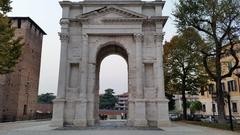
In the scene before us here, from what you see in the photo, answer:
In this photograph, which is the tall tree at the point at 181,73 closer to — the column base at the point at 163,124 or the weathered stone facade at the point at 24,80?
the column base at the point at 163,124

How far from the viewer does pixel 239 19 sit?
2480 centimetres

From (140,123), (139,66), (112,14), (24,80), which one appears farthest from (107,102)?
(140,123)

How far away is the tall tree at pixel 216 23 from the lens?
984 inches

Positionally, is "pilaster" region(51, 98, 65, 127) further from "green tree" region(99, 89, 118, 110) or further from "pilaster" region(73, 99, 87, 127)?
"green tree" region(99, 89, 118, 110)

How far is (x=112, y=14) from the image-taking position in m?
29.6

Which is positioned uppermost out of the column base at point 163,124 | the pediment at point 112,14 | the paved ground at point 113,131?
the pediment at point 112,14

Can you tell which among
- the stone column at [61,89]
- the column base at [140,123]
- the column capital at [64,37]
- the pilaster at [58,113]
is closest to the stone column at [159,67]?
the column base at [140,123]

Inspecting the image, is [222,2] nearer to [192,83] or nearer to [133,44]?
[133,44]

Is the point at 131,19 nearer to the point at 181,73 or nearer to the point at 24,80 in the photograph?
the point at 181,73

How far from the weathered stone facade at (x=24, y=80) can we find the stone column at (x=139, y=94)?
20.2m

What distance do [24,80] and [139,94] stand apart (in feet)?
88.9

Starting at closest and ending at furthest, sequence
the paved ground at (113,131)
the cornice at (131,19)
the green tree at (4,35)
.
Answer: the paved ground at (113,131)
the green tree at (4,35)
the cornice at (131,19)

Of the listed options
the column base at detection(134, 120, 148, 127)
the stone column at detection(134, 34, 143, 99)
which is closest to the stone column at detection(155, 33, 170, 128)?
the column base at detection(134, 120, 148, 127)

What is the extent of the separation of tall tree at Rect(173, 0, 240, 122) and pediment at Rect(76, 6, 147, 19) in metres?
4.75
